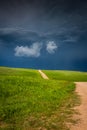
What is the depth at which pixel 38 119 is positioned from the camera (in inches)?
443

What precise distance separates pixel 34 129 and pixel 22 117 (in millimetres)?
2202

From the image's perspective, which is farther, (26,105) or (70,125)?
(26,105)

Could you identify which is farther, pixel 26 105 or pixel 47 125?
pixel 26 105

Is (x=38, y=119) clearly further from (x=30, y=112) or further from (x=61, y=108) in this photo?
(x=61, y=108)

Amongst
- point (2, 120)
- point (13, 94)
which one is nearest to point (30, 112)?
point (2, 120)

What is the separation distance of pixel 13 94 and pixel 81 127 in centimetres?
1093

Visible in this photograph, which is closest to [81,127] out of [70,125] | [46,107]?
[70,125]

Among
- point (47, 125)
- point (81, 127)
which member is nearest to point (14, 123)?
point (47, 125)

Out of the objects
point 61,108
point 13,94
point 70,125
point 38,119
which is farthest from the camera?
point 13,94

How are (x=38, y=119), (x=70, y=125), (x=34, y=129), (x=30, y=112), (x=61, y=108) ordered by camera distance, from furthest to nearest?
1. (x=61, y=108)
2. (x=30, y=112)
3. (x=38, y=119)
4. (x=70, y=125)
5. (x=34, y=129)

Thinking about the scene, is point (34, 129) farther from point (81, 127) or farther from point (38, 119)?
point (81, 127)

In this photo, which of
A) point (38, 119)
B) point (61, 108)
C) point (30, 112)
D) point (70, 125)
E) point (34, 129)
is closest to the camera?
point (34, 129)

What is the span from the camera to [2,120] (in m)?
11.4

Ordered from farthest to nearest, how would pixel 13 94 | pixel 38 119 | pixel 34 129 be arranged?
pixel 13 94 < pixel 38 119 < pixel 34 129
